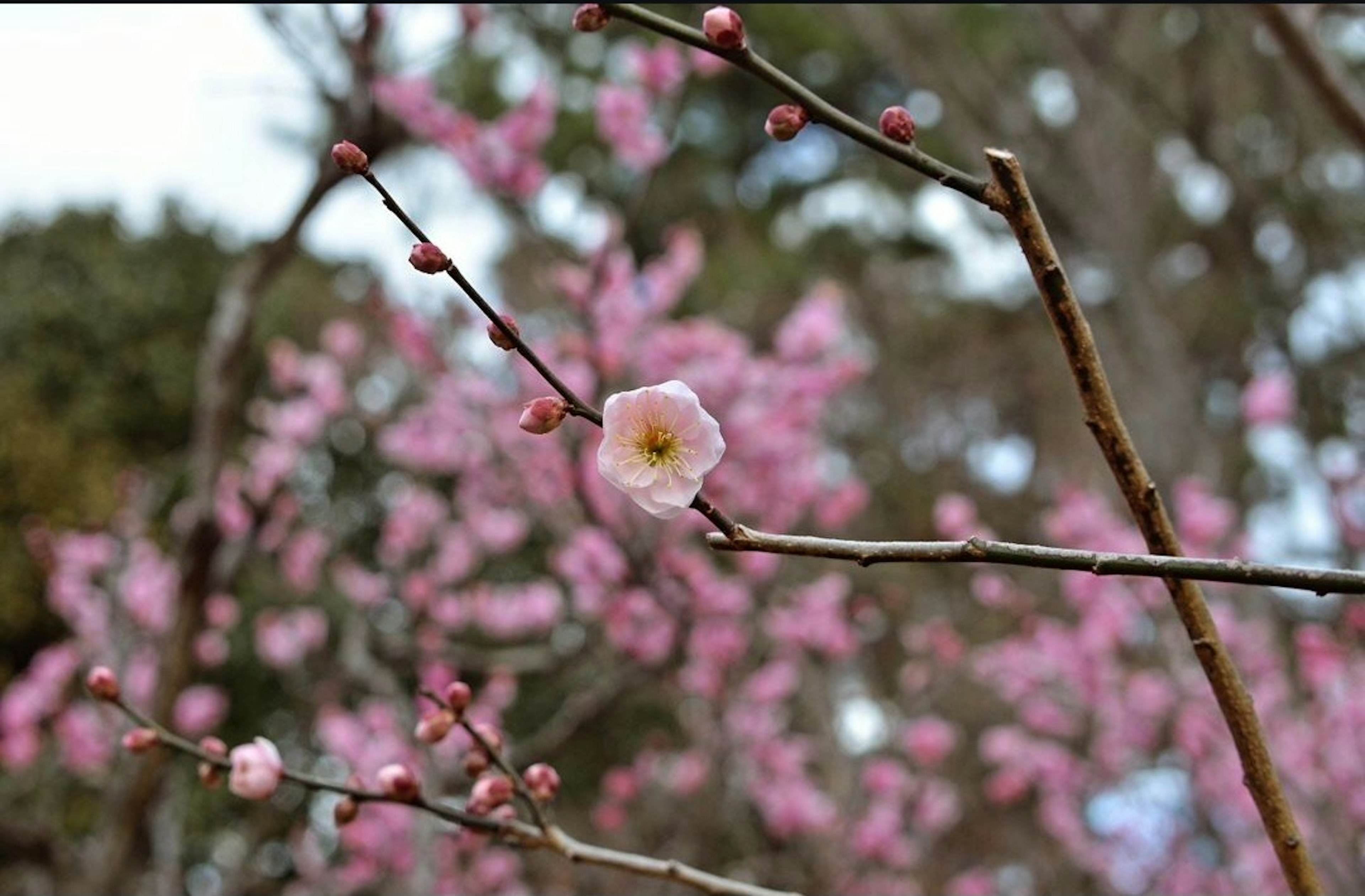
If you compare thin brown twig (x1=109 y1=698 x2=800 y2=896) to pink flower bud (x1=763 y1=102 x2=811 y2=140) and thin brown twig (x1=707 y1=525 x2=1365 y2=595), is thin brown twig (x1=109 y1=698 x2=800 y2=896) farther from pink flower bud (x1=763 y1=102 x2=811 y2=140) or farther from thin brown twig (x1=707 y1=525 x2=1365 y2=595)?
pink flower bud (x1=763 y1=102 x2=811 y2=140)

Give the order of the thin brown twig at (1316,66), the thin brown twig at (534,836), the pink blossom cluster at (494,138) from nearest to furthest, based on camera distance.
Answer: the thin brown twig at (534,836) < the thin brown twig at (1316,66) < the pink blossom cluster at (494,138)

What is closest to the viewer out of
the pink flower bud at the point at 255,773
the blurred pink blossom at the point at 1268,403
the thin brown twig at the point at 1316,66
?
the pink flower bud at the point at 255,773

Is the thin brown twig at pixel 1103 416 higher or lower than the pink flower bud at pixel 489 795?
higher

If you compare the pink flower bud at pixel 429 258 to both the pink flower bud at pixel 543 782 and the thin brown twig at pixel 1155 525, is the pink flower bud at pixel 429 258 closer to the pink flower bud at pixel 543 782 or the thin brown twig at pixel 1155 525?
the thin brown twig at pixel 1155 525

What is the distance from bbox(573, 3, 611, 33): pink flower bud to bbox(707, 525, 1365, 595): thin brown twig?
0.29 meters

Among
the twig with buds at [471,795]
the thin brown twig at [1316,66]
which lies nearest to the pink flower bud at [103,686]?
the twig with buds at [471,795]

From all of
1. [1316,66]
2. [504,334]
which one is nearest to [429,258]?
[504,334]

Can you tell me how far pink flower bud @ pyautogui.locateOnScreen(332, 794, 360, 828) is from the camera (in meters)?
0.85

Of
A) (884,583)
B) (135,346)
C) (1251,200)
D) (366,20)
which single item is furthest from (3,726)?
(1251,200)

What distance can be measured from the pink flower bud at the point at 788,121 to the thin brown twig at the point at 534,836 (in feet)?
1.47

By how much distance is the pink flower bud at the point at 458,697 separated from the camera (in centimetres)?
84

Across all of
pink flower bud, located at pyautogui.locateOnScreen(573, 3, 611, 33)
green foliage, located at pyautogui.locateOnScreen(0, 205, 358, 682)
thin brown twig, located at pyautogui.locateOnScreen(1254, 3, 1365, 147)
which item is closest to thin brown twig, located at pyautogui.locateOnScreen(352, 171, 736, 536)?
pink flower bud, located at pyautogui.locateOnScreen(573, 3, 611, 33)

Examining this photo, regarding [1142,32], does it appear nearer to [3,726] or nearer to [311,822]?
[311,822]

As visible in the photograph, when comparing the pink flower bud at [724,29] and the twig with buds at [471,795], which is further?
the twig with buds at [471,795]
